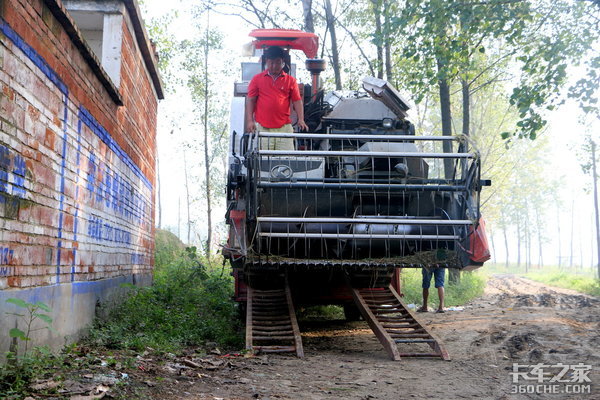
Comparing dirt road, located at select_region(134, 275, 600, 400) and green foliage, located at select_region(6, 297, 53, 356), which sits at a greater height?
green foliage, located at select_region(6, 297, 53, 356)

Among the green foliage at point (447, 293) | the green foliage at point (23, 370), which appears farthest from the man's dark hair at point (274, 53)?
the green foliage at point (447, 293)

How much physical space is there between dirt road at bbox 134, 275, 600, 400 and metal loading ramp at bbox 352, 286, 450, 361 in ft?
0.51

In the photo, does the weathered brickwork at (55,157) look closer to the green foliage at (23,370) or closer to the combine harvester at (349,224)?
the green foliage at (23,370)

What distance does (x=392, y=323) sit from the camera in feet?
21.7

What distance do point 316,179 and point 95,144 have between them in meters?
2.57

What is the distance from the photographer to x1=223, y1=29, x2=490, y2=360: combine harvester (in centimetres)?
626

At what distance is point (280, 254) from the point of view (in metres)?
7.04

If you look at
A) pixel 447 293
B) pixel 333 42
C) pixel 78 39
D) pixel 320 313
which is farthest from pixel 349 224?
pixel 333 42

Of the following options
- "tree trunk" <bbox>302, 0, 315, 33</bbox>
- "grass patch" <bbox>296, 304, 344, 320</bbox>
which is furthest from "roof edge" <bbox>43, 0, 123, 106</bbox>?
"tree trunk" <bbox>302, 0, 315, 33</bbox>

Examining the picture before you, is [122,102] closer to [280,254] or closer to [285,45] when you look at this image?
[285,45]

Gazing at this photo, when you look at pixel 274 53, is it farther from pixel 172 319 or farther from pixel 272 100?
pixel 172 319

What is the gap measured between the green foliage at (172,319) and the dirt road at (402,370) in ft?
3.17

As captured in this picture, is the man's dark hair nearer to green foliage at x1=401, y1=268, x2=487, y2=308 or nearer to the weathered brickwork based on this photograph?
the weathered brickwork

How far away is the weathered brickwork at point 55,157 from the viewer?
13.7 feet
